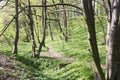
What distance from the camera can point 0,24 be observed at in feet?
134

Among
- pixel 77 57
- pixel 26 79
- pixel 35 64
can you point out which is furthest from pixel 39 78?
pixel 77 57

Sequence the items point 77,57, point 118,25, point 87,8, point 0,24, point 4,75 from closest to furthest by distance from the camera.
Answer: point 87,8 → point 118,25 → point 4,75 → point 77,57 → point 0,24

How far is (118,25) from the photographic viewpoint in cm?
438

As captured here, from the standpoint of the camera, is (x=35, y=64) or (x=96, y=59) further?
(x=35, y=64)

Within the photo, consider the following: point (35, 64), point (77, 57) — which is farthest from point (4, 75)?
point (77, 57)

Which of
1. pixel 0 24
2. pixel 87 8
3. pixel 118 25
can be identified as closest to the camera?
pixel 87 8

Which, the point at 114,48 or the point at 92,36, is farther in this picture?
the point at 114,48

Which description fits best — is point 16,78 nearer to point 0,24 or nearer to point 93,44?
point 93,44

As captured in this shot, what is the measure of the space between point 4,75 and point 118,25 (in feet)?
27.5

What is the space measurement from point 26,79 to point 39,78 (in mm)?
1223

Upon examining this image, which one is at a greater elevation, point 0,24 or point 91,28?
point 91,28

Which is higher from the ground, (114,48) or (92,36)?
(92,36)

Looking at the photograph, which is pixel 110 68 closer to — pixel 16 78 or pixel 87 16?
pixel 87 16

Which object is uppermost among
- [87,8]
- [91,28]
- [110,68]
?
[87,8]
